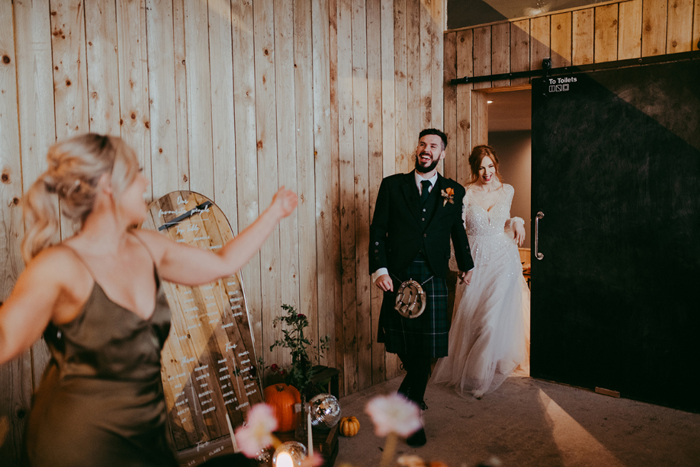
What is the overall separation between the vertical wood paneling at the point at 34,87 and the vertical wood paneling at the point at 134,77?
284 millimetres

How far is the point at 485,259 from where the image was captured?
345 cm

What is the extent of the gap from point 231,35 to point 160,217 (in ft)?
3.34

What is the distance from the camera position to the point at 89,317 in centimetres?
100

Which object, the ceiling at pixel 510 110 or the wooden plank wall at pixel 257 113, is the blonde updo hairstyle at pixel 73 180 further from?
the ceiling at pixel 510 110

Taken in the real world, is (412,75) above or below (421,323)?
above

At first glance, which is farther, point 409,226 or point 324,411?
point 409,226

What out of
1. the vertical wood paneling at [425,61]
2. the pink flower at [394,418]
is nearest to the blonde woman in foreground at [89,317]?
the pink flower at [394,418]

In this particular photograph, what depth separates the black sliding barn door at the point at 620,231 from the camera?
119 inches

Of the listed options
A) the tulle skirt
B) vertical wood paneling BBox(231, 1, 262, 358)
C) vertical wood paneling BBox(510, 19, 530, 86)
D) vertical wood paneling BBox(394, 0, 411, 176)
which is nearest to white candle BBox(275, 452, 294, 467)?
vertical wood paneling BBox(231, 1, 262, 358)

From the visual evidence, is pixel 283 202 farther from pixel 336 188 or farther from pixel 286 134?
pixel 336 188

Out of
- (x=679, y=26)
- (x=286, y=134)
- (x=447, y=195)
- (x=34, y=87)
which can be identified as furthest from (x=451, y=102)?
(x=34, y=87)

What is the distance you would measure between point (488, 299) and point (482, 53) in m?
1.79

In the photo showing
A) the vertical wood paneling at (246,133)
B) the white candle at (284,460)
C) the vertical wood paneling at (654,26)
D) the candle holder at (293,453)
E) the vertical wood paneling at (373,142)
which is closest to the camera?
the white candle at (284,460)

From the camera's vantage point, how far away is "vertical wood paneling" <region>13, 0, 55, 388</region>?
75.4 inches
